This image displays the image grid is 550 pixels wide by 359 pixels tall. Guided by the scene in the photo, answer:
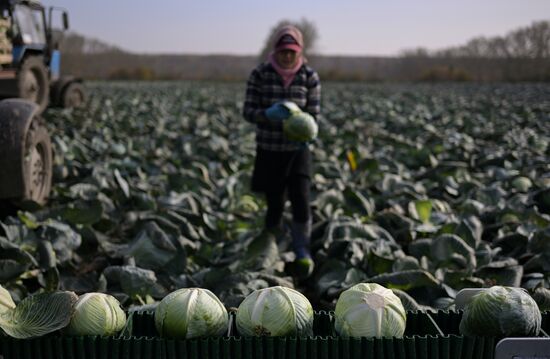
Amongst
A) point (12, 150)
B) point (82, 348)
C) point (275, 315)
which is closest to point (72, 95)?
point (12, 150)

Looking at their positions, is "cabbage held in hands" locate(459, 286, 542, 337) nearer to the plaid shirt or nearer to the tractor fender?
the plaid shirt

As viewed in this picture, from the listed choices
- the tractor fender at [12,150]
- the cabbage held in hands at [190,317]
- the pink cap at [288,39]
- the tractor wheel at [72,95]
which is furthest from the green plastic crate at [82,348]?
the tractor wheel at [72,95]

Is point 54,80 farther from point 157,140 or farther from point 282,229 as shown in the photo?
point 282,229

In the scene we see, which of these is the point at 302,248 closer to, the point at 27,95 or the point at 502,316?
the point at 502,316

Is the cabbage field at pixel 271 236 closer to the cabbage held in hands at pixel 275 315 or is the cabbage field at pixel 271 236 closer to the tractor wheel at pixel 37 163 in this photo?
the tractor wheel at pixel 37 163

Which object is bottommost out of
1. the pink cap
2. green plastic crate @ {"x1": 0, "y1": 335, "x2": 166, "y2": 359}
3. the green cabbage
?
green plastic crate @ {"x1": 0, "y1": 335, "x2": 166, "y2": 359}

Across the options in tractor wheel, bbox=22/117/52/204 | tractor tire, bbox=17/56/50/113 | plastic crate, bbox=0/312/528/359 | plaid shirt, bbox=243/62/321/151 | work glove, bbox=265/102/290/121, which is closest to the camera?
plastic crate, bbox=0/312/528/359

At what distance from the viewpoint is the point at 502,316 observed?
7.55ft

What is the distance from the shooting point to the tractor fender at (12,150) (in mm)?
4961

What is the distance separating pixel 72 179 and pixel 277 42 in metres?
4.41

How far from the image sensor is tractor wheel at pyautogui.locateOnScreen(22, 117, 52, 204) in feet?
17.7

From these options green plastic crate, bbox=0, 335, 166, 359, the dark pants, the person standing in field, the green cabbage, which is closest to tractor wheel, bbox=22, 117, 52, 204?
the person standing in field

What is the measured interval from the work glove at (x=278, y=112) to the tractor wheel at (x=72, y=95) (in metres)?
11.2

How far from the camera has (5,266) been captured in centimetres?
402
